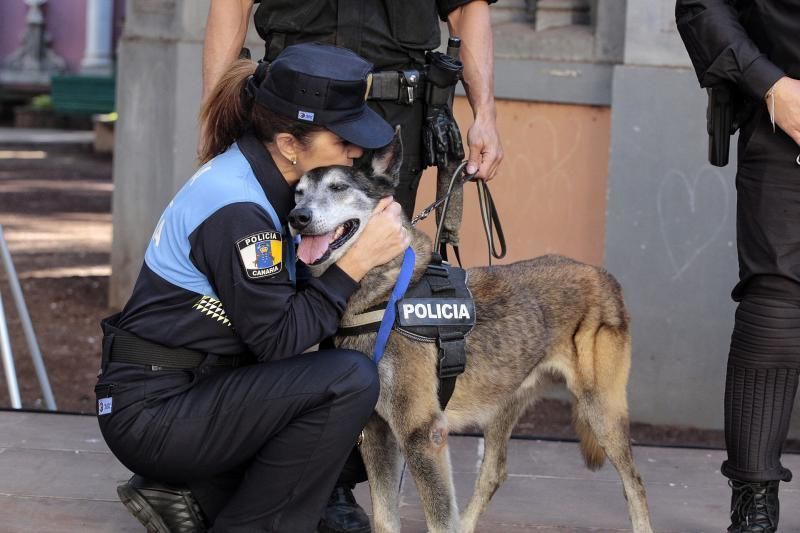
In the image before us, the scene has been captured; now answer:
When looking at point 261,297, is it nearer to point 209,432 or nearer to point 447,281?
point 209,432

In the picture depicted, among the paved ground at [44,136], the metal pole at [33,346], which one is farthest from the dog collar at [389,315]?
the paved ground at [44,136]

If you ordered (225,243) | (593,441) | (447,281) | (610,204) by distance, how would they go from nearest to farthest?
(225,243) < (447,281) < (593,441) < (610,204)

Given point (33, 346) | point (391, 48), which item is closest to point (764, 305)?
point (391, 48)

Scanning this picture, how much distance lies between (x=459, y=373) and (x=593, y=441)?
27.6 inches

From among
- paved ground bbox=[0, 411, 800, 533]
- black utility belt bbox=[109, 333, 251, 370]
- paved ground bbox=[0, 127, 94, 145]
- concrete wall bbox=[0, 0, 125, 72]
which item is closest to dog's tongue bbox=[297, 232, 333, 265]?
black utility belt bbox=[109, 333, 251, 370]

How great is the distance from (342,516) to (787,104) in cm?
185

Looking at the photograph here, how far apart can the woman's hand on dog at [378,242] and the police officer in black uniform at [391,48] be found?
532mm

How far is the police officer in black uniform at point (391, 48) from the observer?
3887 millimetres

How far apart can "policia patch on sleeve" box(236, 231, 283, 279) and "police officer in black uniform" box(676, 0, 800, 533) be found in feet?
4.70

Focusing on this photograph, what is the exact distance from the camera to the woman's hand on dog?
10.8 feet

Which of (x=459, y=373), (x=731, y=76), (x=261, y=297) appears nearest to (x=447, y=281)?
(x=459, y=373)

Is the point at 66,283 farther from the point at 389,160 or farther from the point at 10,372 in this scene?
the point at 389,160

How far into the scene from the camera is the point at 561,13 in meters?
6.38

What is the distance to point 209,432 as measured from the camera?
3268 mm
